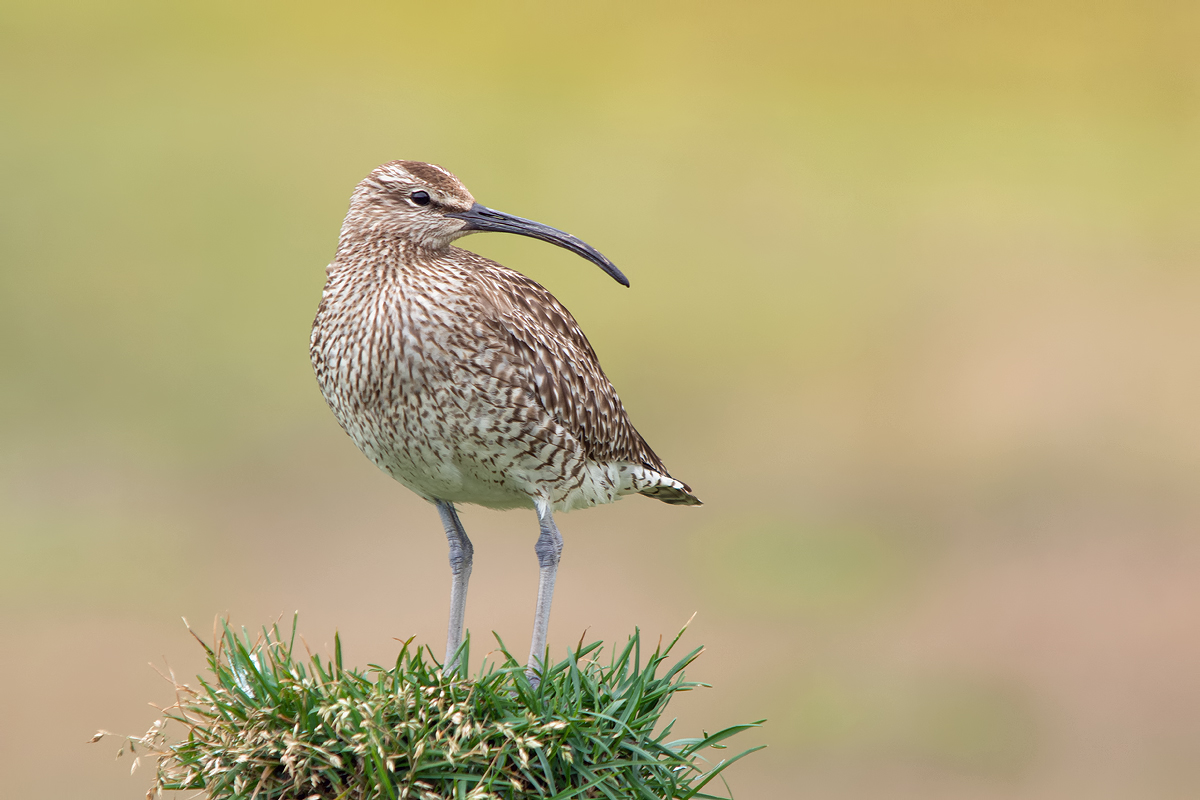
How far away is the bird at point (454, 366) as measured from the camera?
4.04 metres

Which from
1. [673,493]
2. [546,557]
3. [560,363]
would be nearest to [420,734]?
[546,557]

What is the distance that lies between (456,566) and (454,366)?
958 mm

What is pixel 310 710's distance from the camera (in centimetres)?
342

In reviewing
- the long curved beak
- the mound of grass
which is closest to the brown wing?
the long curved beak

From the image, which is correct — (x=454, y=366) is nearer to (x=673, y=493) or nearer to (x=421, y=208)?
(x=421, y=208)

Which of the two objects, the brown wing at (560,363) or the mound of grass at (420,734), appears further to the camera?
the brown wing at (560,363)

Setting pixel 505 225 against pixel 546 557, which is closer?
pixel 505 225

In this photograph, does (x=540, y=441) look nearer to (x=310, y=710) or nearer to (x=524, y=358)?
(x=524, y=358)

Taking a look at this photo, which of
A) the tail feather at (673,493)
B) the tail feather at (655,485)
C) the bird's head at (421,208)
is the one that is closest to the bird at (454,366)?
the bird's head at (421,208)

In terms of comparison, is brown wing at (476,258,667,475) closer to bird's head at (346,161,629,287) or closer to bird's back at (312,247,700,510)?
bird's back at (312,247,700,510)

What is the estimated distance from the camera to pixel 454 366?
4.05m

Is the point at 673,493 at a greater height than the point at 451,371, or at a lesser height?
lesser

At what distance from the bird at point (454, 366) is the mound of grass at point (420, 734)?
292 mm

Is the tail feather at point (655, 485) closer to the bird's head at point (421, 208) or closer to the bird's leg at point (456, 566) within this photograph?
the bird's leg at point (456, 566)
